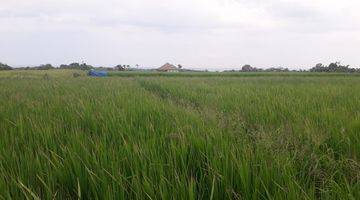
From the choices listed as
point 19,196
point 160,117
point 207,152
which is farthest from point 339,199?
point 160,117

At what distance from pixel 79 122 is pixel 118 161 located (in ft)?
5.14

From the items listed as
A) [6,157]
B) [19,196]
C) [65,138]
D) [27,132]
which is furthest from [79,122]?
[19,196]

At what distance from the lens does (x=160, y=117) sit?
3232 mm

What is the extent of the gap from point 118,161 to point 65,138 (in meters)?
0.79

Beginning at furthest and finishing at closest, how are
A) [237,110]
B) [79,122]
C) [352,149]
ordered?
[237,110], [79,122], [352,149]

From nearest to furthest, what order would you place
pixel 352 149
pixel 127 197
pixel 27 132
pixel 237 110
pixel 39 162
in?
pixel 127 197, pixel 39 162, pixel 352 149, pixel 27 132, pixel 237 110

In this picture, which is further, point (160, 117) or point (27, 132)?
point (160, 117)

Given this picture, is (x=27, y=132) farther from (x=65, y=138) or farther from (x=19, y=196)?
(x=19, y=196)

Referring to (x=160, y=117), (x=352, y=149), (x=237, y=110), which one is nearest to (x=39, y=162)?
(x=160, y=117)

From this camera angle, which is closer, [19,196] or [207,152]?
[19,196]

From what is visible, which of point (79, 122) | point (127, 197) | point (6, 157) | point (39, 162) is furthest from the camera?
point (79, 122)

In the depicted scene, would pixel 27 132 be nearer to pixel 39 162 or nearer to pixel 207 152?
pixel 39 162

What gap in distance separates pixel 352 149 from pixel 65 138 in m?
1.95

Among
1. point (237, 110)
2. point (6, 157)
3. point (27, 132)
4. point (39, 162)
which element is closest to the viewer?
point (39, 162)
